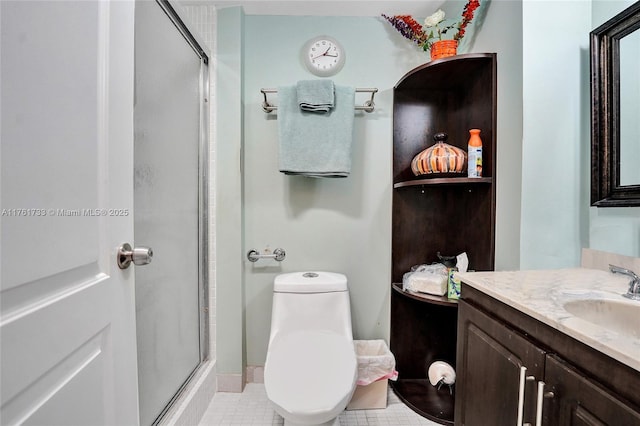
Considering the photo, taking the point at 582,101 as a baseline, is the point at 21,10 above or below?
below

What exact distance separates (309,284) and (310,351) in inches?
12.7

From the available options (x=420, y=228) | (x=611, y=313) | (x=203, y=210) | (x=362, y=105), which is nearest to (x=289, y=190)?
(x=203, y=210)

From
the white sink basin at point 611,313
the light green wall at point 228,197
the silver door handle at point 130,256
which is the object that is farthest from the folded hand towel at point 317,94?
the white sink basin at point 611,313

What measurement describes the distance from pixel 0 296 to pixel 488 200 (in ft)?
A: 5.10

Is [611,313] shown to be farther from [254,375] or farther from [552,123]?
[254,375]

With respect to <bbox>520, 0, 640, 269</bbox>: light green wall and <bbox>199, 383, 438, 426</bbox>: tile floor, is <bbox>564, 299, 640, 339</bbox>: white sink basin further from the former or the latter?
<bbox>199, 383, 438, 426</bbox>: tile floor

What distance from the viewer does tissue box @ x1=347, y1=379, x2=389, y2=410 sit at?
153 cm

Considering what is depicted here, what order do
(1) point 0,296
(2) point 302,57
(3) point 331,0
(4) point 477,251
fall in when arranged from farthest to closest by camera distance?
(2) point 302,57
(3) point 331,0
(4) point 477,251
(1) point 0,296

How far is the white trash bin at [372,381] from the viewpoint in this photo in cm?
151

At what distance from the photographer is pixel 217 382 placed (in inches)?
66.5

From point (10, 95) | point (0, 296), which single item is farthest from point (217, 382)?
point (10, 95)

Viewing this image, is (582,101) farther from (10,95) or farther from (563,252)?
(10,95)

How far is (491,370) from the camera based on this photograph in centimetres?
83

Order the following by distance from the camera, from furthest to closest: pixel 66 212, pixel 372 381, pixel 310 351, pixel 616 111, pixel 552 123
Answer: pixel 372 381, pixel 310 351, pixel 552 123, pixel 616 111, pixel 66 212
